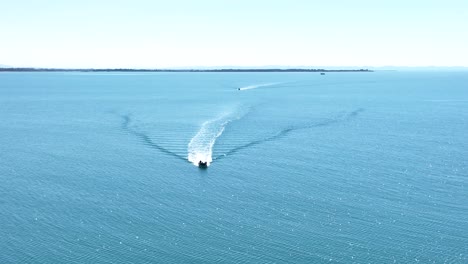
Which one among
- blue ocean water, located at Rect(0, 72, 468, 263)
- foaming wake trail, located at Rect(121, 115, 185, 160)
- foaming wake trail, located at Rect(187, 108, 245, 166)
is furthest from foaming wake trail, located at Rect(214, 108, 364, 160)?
foaming wake trail, located at Rect(121, 115, 185, 160)

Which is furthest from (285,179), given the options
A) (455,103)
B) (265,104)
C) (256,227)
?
(455,103)

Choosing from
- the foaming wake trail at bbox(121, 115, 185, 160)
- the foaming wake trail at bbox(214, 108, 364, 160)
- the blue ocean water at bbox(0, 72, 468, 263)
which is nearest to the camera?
the blue ocean water at bbox(0, 72, 468, 263)

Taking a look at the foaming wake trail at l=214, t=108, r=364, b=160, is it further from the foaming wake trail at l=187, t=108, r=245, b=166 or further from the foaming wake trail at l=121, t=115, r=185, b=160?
the foaming wake trail at l=121, t=115, r=185, b=160

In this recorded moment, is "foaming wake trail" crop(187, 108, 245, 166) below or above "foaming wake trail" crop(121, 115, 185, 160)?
above

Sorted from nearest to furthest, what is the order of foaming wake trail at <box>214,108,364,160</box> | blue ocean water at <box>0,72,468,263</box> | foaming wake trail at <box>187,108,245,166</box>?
1. blue ocean water at <box>0,72,468,263</box>
2. foaming wake trail at <box>187,108,245,166</box>
3. foaming wake trail at <box>214,108,364,160</box>

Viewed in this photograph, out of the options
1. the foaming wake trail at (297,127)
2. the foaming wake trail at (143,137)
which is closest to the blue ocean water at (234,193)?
the foaming wake trail at (143,137)

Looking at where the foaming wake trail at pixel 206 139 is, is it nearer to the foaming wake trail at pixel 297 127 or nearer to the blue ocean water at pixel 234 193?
the blue ocean water at pixel 234 193
